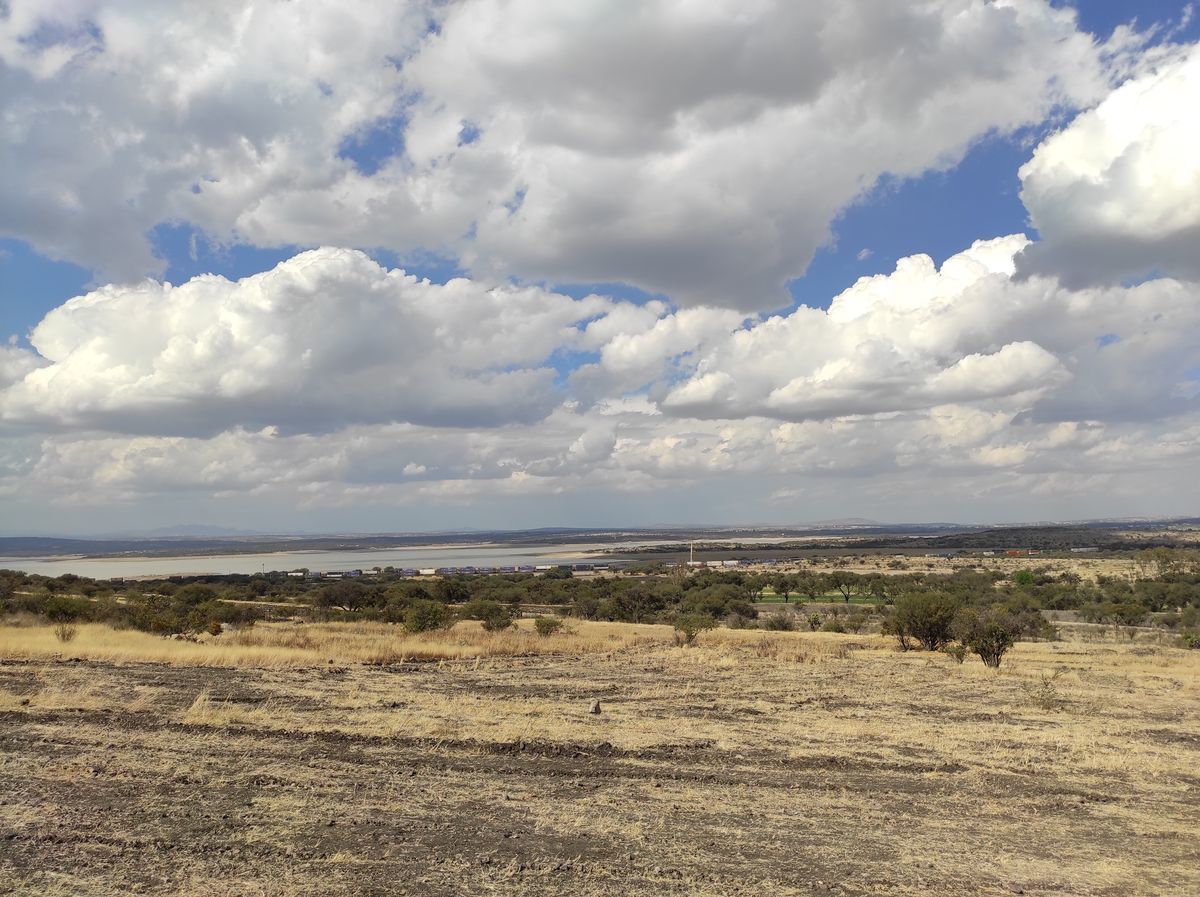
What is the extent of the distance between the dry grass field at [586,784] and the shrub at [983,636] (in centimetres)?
463

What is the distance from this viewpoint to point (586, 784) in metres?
13.7

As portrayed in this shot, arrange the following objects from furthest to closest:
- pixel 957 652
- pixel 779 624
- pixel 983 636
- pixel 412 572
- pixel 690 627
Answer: pixel 412 572
pixel 779 624
pixel 690 627
pixel 957 652
pixel 983 636

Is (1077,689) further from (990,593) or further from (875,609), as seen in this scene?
(990,593)

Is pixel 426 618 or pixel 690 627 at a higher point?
pixel 426 618

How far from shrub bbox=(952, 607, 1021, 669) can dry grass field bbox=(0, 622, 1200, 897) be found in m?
4.63

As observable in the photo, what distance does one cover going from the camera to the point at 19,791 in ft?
40.4

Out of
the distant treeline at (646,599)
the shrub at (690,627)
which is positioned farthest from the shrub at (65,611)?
the shrub at (690,627)

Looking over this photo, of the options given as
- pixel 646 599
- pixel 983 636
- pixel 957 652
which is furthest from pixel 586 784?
pixel 646 599

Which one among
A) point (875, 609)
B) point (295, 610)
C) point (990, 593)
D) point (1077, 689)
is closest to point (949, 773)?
point (1077, 689)

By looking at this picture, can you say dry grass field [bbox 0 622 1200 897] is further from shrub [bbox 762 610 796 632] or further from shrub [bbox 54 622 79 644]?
shrub [bbox 762 610 796 632]

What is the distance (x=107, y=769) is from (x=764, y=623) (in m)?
53.6

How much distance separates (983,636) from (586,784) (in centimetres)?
2579

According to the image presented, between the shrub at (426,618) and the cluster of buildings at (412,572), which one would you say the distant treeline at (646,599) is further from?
the cluster of buildings at (412,572)

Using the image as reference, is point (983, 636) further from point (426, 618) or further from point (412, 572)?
point (412, 572)
